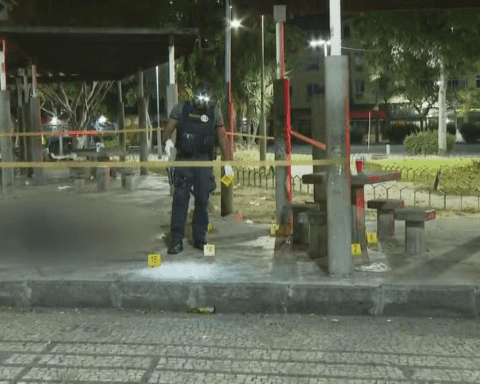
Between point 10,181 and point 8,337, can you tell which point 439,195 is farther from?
point 8,337

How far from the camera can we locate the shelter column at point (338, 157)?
6422 millimetres

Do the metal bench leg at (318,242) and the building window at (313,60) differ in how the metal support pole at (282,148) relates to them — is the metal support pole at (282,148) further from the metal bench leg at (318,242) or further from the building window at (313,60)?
the building window at (313,60)

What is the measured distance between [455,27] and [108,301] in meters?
14.4

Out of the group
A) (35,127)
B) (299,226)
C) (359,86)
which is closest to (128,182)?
(35,127)

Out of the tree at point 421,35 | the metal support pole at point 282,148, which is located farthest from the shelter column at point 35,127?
the metal support pole at point 282,148

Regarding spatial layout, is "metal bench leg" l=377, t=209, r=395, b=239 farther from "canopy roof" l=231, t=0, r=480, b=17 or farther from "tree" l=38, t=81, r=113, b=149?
"tree" l=38, t=81, r=113, b=149

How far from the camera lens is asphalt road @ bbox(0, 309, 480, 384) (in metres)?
4.73

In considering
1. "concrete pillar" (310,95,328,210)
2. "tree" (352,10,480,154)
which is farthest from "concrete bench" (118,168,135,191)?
"tree" (352,10,480,154)

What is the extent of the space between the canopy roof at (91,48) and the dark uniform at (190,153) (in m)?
5.72

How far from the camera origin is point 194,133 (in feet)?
26.2

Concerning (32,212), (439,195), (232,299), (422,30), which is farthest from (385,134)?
(232,299)

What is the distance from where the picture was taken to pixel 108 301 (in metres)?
6.53

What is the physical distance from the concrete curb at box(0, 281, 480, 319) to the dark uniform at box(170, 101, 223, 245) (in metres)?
1.67

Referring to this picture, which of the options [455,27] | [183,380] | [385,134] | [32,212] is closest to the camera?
[183,380]
